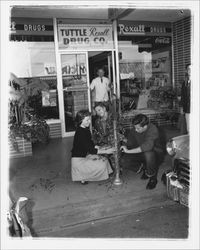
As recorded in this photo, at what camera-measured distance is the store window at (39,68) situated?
340 inches

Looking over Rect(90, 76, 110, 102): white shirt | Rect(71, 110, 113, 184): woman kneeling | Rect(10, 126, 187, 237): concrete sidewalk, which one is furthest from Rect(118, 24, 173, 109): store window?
Rect(71, 110, 113, 184): woman kneeling

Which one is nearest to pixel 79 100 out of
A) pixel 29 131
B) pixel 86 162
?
pixel 29 131

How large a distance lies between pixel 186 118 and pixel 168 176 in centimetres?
350

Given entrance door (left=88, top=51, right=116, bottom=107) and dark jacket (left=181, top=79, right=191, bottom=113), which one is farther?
entrance door (left=88, top=51, right=116, bottom=107)

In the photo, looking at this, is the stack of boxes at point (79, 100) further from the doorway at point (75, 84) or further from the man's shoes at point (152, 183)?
the man's shoes at point (152, 183)

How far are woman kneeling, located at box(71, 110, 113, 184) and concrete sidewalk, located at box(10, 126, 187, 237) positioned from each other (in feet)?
0.59

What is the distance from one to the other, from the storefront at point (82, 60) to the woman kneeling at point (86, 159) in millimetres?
3800

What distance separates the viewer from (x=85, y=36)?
913cm

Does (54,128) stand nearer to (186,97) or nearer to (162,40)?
(186,97)

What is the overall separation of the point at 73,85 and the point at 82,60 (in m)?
0.78

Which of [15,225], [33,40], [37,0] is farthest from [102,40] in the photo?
[15,225]

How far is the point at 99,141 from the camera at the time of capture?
533 cm

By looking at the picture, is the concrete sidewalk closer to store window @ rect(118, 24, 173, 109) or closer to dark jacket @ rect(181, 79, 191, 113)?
dark jacket @ rect(181, 79, 191, 113)

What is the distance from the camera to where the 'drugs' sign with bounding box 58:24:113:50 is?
890cm
